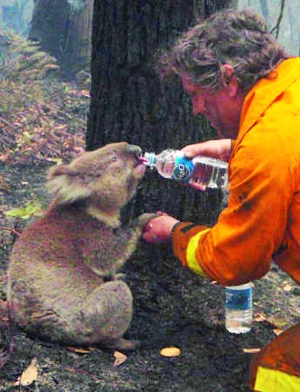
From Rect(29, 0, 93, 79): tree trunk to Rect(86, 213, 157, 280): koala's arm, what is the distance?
24.6 feet

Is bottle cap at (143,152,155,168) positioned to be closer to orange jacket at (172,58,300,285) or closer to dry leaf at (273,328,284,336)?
orange jacket at (172,58,300,285)

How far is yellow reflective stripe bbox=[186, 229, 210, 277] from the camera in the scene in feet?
10.5

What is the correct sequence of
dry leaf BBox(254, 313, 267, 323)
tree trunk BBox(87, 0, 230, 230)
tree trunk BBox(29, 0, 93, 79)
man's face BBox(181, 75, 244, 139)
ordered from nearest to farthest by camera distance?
man's face BBox(181, 75, 244, 139) → tree trunk BBox(87, 0, 230, 230) → dry leaf BBox(254, 313, 267, 323) → tree trunk BBox(29, 0, 93, 79)

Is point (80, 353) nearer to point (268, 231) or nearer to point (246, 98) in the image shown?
point (268, 231)

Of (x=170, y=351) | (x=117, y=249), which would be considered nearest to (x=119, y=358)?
(x=170, y=351)

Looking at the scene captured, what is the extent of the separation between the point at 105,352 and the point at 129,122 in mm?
1509

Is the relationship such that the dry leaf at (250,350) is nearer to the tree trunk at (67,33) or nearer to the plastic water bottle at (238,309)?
the plastic water bottle at (238,309)

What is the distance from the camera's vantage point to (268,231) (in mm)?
2844

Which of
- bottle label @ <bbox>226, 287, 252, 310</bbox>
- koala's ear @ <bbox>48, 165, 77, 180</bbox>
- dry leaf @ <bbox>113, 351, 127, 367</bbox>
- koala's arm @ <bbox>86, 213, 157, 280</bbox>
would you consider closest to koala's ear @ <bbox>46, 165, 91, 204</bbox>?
koala's ear @ <bbox>48, 165, 77, 180</bbox>

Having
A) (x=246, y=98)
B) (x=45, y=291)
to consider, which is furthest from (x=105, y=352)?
(x=246, y=98)

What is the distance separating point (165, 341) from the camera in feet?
12.8

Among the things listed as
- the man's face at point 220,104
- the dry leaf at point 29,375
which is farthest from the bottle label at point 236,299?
the dry leaf at point 29,375

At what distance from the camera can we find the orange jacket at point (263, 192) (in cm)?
272

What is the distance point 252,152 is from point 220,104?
49 cm
